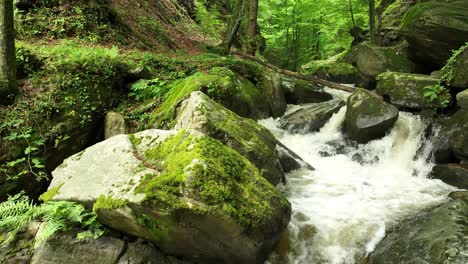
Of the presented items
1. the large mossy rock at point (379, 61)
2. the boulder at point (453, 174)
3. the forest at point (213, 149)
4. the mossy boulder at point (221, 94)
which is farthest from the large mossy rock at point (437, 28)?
the mossy boulder at point (221, 94)

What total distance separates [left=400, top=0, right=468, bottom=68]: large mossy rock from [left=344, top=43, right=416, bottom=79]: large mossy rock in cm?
92

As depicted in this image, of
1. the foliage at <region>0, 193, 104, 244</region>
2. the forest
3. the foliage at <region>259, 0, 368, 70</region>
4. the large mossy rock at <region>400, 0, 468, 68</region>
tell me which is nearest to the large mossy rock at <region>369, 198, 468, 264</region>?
the forest

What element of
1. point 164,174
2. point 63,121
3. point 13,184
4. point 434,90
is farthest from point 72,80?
point 434,90

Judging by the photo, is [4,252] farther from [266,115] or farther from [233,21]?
[233,21]

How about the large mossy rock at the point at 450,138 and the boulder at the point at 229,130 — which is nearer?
the boulder at the point at 229,130

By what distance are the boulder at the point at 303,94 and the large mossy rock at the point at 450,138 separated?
4.50 meters

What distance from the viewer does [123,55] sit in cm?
890

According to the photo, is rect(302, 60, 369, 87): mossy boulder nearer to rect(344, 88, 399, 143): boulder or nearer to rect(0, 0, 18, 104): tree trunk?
rect(344, 88, 399, 143): boulder

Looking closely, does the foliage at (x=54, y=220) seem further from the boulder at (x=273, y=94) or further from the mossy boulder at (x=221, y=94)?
the boulder at (x=273, y=94)

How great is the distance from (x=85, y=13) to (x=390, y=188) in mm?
9802

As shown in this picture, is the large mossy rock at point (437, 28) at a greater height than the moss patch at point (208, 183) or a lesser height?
greater

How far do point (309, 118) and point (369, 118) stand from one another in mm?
1909

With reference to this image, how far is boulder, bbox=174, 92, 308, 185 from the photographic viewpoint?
605 cm

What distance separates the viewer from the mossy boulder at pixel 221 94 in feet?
23.4
